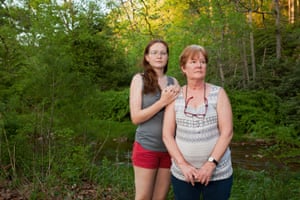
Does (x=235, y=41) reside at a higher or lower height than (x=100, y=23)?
lower

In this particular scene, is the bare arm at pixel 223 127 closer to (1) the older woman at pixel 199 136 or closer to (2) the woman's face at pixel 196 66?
(1) the older woman at pixel 199 136

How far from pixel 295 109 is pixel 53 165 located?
8.70 m

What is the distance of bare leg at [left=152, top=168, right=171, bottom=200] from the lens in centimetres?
273

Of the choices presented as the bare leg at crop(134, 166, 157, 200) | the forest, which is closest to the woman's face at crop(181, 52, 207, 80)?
the bare leg at crop(134, 166, 157, 200)

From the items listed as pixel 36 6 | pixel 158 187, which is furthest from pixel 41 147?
pixel 36 6

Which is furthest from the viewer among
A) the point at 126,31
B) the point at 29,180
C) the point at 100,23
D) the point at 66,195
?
the point at 100,23

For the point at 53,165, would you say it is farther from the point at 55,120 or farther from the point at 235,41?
the point at 235,41

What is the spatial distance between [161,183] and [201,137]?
0.69m

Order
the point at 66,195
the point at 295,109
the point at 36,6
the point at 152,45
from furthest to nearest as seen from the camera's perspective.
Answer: the point at 36,6 < the point at 295,109 < the point at 66,195 < the point at 152,45

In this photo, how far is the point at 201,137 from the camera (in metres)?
2.24

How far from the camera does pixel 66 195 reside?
4.30 metres

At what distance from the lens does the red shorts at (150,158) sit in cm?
264

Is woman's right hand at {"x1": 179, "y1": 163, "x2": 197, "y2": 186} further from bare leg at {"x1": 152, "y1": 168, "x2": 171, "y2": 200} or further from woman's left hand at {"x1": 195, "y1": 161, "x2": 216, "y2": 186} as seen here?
bare leg at {"x1": 152, "y1": 168, "x2": 171, "y2": 200}

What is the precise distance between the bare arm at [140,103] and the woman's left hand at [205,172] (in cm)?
47
